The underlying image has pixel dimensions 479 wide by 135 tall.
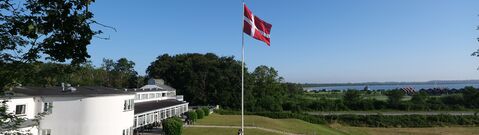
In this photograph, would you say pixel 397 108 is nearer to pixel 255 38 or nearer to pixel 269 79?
pixel 269 79

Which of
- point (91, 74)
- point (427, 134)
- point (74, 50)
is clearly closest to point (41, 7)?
point (74, 50)

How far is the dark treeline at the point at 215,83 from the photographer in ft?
265

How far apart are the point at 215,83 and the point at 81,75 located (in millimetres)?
55932

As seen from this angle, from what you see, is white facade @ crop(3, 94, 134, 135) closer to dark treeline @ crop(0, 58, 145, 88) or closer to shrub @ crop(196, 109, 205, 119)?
dark treeline @ crop(0, 58, 145, 88)

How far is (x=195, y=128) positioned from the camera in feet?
139

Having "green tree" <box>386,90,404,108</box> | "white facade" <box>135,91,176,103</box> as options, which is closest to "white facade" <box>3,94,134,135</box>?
"white facade" <box>135,91,176,103</box>

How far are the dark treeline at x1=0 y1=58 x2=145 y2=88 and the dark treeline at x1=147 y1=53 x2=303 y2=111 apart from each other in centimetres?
1448

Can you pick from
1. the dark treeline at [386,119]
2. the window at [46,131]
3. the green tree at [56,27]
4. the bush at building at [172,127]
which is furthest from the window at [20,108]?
the dark treeline at [386,119]

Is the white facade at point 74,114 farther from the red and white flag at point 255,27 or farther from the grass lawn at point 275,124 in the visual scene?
the grass lawn at point 275,124

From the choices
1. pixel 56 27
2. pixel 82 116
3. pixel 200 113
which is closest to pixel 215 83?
pixel 200 113

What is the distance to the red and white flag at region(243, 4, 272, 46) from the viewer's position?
76.8 feet

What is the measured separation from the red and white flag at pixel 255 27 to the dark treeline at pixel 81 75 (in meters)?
8.99

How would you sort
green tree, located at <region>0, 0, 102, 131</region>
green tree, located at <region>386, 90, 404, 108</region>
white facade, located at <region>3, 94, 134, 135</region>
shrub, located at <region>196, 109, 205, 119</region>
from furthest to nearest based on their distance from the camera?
green tree, located at <region>386, 90, 404, 108</region>
shrub, located at <region>196, 109, 205, 119</region>
white facade, located at <region>3, 94, 134, 135</region>
green tree, located at <region>0, 0, 102, 131</region>

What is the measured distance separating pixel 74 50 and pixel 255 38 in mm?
18728
